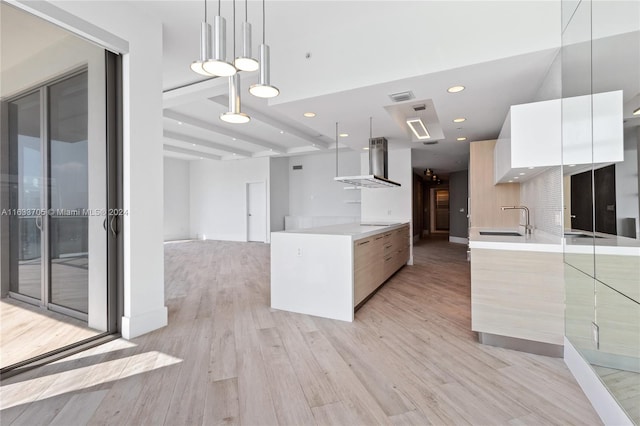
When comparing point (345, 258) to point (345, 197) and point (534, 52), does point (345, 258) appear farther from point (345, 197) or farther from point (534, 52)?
point (345, 197)

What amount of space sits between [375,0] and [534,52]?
4.43ft

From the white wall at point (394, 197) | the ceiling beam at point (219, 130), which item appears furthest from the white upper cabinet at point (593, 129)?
the ceiling beam at point (219, 130)

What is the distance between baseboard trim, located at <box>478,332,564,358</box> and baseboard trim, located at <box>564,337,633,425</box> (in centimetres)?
9

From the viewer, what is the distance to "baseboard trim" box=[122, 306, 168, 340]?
2547 mm

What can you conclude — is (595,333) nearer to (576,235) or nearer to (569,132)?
(576,235)

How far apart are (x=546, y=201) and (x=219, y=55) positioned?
3107 millimetres

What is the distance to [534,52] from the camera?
7.57ft

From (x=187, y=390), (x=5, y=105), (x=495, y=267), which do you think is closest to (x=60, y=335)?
(x=187, y=390)

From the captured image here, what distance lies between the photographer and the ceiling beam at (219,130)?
19.0ft

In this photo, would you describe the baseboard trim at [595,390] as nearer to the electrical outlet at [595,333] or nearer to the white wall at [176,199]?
the electrical outlet at [595,333]

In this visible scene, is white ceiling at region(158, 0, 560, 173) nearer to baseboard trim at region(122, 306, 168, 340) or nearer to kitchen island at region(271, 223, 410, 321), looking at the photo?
kitchen island at region(271, 223, 410, 321)

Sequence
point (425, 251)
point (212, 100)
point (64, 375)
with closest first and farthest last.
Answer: point (64, 375) < point (212, 100) < point (425, 251)

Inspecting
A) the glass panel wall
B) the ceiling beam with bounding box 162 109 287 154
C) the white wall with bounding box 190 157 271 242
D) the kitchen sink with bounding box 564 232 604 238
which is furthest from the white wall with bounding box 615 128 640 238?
the white wall with bounding box 190 157 271 242

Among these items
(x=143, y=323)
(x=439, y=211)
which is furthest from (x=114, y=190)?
(x=439, y=211)
